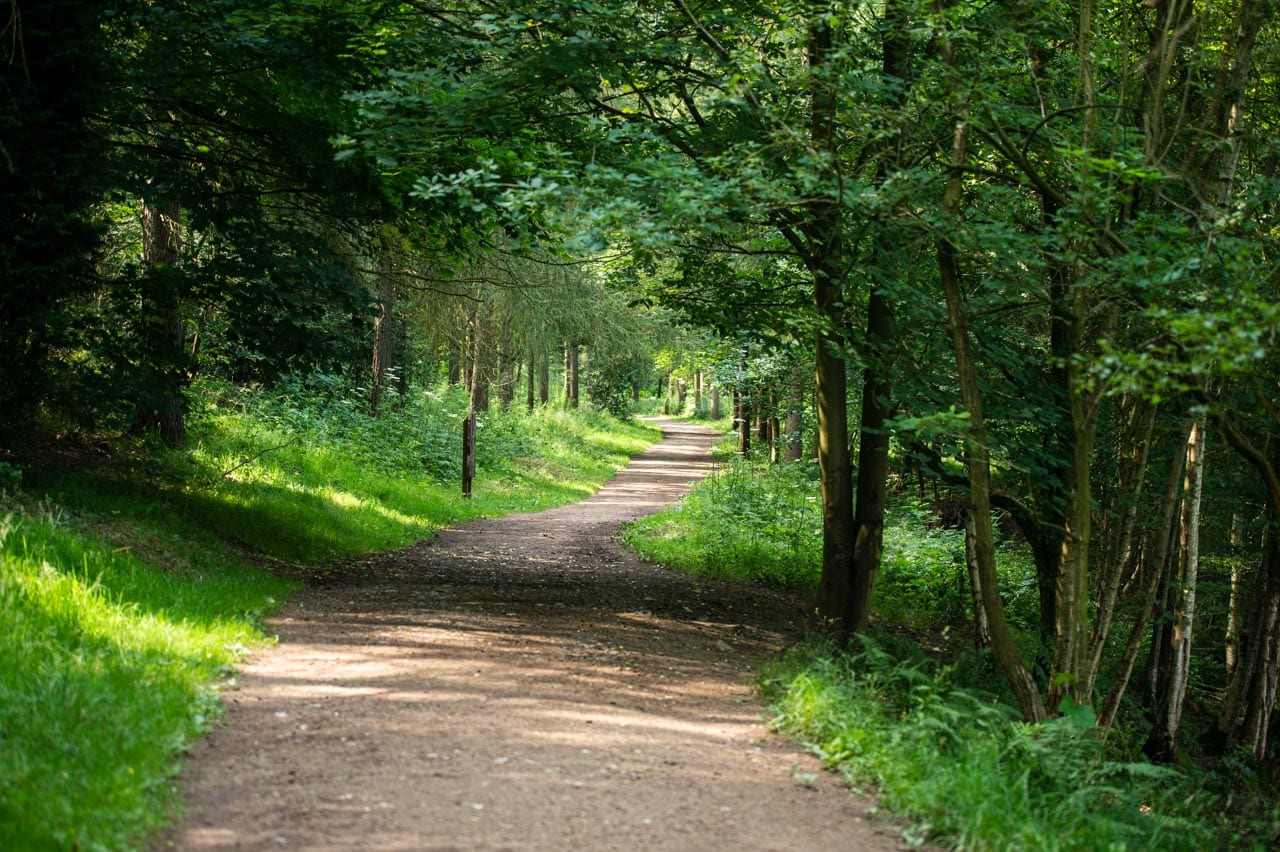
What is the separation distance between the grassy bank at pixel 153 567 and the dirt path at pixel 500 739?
288 mm

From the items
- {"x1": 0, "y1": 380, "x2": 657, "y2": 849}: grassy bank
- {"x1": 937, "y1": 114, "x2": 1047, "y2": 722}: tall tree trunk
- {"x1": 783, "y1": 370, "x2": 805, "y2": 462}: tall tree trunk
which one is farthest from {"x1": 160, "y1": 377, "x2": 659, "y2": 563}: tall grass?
{"x1": 937, "y1": 114, "x2": 1047, "y2": 722}: tall tree trunk

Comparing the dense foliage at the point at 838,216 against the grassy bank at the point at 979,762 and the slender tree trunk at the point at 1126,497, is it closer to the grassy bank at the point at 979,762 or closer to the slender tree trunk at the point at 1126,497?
the slender tree trunk at the point at 1126,497

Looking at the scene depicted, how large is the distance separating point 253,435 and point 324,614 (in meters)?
7.86

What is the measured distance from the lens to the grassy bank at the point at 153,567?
432 centimetres

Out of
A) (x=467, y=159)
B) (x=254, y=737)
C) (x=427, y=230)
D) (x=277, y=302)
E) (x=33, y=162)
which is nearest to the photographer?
(x=254, y=737)

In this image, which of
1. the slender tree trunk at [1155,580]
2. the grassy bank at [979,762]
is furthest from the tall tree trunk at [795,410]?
the slender tree trunk at [1155,580]

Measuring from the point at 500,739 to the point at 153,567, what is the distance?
4.07 meters

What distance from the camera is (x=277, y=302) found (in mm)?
10344

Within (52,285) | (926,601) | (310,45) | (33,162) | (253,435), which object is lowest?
(926,601)

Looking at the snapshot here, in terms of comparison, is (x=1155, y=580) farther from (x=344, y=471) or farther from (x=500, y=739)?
(x=344, y=471)

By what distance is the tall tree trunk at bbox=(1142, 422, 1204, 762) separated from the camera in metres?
9.06

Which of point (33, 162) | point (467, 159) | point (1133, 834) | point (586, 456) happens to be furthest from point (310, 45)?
point (586, 456)

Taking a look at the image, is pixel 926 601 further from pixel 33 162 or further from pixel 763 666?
pixel 33 162

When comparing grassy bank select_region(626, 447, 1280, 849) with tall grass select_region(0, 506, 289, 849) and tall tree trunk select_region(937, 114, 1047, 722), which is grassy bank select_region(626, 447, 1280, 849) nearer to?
tall tree trunk select_region(937, 114, 1047, 722)
